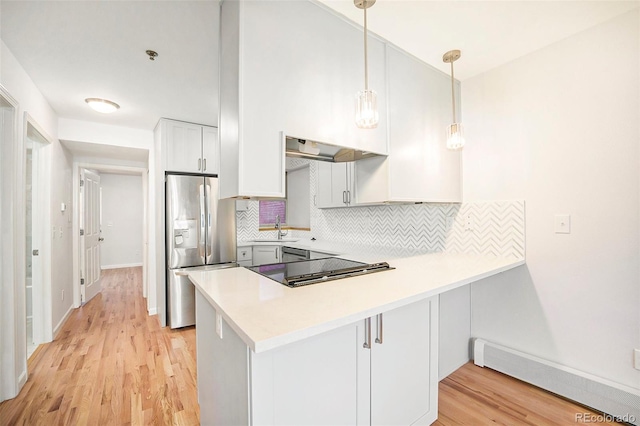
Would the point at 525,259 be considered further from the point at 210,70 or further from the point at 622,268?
the point at 210,70

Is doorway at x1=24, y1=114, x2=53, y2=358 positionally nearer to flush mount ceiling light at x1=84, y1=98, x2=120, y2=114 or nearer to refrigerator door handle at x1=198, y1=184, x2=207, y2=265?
flush mount ceiling light at x1=84, y1=98, x2=120, y2=114

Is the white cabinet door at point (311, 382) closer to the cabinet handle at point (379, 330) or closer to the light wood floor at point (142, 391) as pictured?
the cabinet handle at point (379, 330)

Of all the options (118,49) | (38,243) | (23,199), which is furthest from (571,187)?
(38,243)

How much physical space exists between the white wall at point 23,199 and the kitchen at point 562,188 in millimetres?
85

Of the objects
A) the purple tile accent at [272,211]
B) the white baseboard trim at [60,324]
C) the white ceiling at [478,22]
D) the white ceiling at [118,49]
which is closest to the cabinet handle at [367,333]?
the white ceiling at [478,22]

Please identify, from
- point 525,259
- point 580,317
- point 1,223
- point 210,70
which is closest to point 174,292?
point 1,223

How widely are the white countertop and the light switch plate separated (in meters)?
0.43

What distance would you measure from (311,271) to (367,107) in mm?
933

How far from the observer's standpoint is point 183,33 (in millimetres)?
1771

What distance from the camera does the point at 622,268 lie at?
1696 millimetres

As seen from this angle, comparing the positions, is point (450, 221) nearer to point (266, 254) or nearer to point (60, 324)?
point (266, 254)

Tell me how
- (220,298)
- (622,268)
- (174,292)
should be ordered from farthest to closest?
(174,292) → (622,268) → (220,298)

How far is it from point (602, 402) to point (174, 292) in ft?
12.1

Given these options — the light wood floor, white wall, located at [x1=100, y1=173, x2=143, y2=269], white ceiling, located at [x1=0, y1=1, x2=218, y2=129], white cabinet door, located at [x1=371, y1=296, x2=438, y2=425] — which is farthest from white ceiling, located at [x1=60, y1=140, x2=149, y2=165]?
white cabinet door, located at [x1=371, y1=296, x2=438, y2=425]
